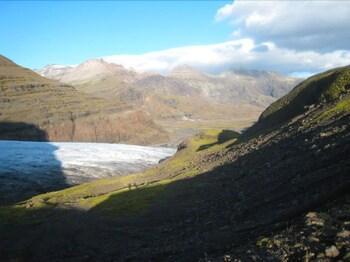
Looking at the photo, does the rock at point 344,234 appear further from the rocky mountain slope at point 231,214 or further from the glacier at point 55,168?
the glacier at point 55,168

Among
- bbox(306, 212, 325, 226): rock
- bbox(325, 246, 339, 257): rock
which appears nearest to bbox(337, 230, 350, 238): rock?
bbox(325, 246, 339, 257): rock

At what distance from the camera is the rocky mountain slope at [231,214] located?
15.5 meters

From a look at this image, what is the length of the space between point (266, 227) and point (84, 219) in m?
26.7

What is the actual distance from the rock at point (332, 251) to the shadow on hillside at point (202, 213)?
5216 millimetres

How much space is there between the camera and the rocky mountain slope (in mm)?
15469

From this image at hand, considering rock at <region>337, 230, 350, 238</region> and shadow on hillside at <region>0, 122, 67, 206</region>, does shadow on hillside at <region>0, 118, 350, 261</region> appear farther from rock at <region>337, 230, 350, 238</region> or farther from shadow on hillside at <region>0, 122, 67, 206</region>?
shadow on hillside at <region>0, 122, 67, 206</region>

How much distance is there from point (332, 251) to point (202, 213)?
68.8 ft

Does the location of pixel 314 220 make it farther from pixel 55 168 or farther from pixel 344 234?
pixel 55 168

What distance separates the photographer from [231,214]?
28.2 meters

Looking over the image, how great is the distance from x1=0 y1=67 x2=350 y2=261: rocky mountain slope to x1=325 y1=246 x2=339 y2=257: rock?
29 millimetres

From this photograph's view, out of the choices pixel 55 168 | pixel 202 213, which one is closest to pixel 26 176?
pixel 55 168

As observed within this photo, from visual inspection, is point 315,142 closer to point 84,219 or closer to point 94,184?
point 84,219

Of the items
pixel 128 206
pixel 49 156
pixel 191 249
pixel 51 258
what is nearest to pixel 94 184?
pixel 128 206

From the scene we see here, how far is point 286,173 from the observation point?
30859 millimetres
